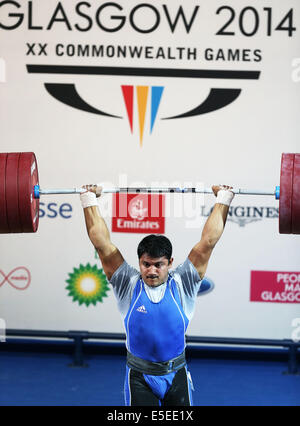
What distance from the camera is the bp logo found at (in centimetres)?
480

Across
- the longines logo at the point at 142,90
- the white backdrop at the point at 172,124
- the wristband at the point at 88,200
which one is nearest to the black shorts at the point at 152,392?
the wristband at the point at 88,200

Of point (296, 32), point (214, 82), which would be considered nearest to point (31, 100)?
point (214, 82)

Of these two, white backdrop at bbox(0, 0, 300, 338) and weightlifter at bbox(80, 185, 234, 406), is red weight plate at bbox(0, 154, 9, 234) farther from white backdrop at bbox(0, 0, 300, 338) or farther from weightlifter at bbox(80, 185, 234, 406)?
white backdrop at bbox(0, 0, 300, 338)

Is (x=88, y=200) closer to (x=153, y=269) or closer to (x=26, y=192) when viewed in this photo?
(x=26, y=192)

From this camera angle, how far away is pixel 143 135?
4.69 metres

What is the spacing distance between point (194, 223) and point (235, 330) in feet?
3.15

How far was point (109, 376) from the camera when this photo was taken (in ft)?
14.8

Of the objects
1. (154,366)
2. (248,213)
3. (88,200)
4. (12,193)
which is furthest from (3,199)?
(248,213)

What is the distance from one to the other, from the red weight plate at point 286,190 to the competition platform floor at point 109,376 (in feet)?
5.68

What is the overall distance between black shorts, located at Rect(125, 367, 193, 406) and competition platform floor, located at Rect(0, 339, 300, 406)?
4.69 ft

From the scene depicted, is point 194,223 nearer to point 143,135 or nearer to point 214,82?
point 143,135

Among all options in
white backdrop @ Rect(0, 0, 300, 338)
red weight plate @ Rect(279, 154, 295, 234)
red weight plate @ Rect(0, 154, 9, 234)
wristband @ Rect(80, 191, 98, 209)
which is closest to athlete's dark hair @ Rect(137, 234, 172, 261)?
wristband @ Rect(80, 191, 98, 209)

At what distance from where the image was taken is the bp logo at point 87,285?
4805 millimetres

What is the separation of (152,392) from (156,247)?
0.66m
